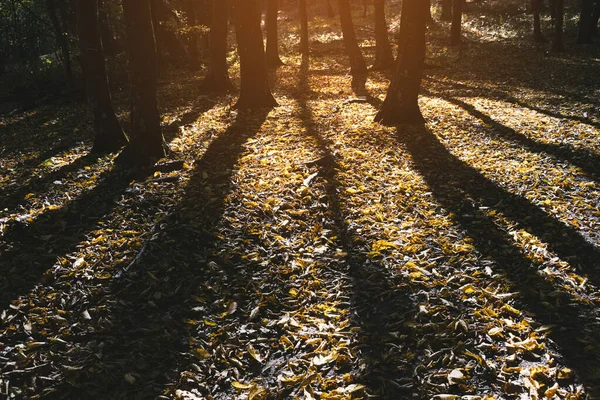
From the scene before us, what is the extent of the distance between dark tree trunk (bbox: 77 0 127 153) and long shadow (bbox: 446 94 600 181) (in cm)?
782

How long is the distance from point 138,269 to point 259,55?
8164mm

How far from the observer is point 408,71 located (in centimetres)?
970

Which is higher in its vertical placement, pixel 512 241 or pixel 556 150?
pixel 556 150

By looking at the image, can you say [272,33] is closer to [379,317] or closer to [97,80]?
[97,80]

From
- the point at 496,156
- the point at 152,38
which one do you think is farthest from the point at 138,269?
the point at 496,156

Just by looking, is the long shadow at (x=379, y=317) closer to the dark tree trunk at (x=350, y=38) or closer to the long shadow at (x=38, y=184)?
the long shadow at (x=38, y=184)

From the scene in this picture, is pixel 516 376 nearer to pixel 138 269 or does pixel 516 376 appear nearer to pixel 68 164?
pixel 138 269

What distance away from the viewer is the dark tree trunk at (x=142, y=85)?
Answer: 7098 mm

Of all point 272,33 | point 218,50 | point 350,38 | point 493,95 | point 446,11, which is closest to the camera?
point 218,50

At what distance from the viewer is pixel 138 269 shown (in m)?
4.82

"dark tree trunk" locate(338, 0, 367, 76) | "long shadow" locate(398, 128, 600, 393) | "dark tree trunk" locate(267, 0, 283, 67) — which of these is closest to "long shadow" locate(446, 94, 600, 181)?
"long shadow" locate(398, 128, 600, 393)

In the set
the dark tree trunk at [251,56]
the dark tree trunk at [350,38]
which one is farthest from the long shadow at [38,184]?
the dark tree trunk at [350,38]

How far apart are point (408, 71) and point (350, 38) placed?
8.95 metres

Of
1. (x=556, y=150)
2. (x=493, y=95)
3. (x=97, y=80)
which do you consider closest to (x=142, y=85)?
(x=97, y=80)
